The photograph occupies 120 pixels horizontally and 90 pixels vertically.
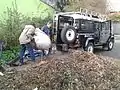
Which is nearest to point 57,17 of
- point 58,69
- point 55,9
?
point 55,9

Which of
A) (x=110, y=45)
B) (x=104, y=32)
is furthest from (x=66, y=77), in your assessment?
(x=110, y=45)

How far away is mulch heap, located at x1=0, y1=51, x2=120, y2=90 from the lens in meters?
9.28

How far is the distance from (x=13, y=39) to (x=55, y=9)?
544 cm

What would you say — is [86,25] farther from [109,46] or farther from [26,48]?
[26,48]

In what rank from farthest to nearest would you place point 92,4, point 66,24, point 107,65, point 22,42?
point 92,4, point 66,24, point 22,42, point 107,65

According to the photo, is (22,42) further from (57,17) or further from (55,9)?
(55,9)

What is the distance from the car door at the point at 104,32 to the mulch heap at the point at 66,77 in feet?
30.5

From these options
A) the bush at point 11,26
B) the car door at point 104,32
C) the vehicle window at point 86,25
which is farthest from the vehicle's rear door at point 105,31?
the bush at point 11,26

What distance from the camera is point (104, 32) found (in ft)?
67.2

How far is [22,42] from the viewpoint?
13.2 m

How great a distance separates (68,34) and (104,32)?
4243 mm

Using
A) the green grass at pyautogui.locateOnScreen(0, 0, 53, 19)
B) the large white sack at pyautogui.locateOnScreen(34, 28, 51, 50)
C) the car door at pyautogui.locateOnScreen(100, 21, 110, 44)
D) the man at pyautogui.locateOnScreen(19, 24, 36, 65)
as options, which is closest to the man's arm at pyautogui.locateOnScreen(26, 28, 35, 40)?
the man at pyautogui.locateOnScreen(19, 24, 36, 65)

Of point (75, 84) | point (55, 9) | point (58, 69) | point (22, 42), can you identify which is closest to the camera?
point (75, 84)

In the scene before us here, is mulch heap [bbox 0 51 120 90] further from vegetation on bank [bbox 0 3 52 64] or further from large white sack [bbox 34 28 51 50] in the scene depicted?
vegetation on bank [bbox 0 3 52 64]
